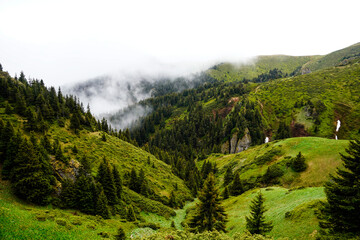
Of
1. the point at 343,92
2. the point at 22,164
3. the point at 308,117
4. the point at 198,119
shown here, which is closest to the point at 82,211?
the point at 22,164

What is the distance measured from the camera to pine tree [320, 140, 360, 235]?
13203 mm

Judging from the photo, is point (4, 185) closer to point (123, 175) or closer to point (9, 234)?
point (9, 234)

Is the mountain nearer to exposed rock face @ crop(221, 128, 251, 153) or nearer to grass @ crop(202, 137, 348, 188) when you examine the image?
grass @ crop(202, 137, 348, 188)

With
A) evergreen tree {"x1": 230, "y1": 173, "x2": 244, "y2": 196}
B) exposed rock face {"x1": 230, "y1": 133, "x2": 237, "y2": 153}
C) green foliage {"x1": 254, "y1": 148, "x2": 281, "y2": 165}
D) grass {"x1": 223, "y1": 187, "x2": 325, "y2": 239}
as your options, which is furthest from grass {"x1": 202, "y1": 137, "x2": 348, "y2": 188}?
exposed rock face {"x1": 230, "y1": 133, "x2": 237, "y2": 153}

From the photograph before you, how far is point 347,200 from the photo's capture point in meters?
13.2

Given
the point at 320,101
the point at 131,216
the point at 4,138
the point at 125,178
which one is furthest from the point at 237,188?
the point at 320,101

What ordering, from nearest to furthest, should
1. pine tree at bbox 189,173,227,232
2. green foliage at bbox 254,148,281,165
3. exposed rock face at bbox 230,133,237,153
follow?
pine tree at bbox 189,173,227,232 < green foliage at bbox 254,148,281,165 < exposed rock face at bbox 230,133,237,153

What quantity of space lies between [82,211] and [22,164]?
44.4 ft

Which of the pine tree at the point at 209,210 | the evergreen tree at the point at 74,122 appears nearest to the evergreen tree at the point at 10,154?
the pine tree at the point at 209,210

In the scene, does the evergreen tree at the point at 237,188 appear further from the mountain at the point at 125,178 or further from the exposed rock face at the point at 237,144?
the exposed rock face at the point at 237,144

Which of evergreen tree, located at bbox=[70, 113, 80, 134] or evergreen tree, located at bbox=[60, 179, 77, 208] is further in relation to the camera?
evergreen tree, located at bbox=[70, 113, 80, 134]

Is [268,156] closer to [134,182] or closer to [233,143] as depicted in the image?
[134,182]

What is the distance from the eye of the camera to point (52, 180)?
1235 inches

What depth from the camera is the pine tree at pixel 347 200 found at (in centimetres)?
1320
